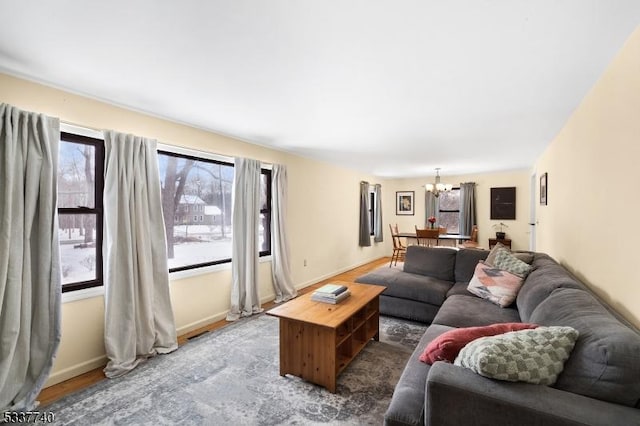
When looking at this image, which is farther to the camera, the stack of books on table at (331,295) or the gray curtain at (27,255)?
the stack of books on table at (331,295)

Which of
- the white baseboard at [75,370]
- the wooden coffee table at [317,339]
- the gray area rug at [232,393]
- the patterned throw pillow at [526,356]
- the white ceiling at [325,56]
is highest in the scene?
the white ceiling at [325,56]

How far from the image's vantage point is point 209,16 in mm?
1403

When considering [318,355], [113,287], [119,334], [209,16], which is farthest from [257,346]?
[209,16]

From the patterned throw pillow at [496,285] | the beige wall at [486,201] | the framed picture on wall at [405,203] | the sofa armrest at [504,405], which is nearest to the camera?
the sofa armrest at [504,405]

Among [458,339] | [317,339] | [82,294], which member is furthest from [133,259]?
[458,339]

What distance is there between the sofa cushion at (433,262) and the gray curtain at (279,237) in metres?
1.75

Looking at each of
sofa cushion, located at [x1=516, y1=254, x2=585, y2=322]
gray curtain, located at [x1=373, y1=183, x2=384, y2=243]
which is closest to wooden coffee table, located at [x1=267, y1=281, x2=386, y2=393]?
sofa cushion, located at [x1=516, y1=254, x2=585, y2=322]

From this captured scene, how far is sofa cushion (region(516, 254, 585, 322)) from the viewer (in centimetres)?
198

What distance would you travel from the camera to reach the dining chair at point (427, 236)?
571 cm

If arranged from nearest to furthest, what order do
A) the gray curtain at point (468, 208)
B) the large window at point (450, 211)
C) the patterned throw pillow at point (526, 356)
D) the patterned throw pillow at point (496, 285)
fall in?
the patterned throw pillow at point (526, 356) < the patterned throw pillow at point (496, 285) < the gray curtain at point (468, 208) < the large window at point (450, 211)

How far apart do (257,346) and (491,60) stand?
2976 millimetres

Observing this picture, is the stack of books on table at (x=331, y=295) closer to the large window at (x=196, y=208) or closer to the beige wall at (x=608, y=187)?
the large window at (x=196, y=208)

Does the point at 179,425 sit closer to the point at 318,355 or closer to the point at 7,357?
the point at 318,355

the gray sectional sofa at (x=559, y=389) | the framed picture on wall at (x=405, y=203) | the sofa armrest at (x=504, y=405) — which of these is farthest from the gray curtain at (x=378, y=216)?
the sofa armrest at (x=504, y=405)
